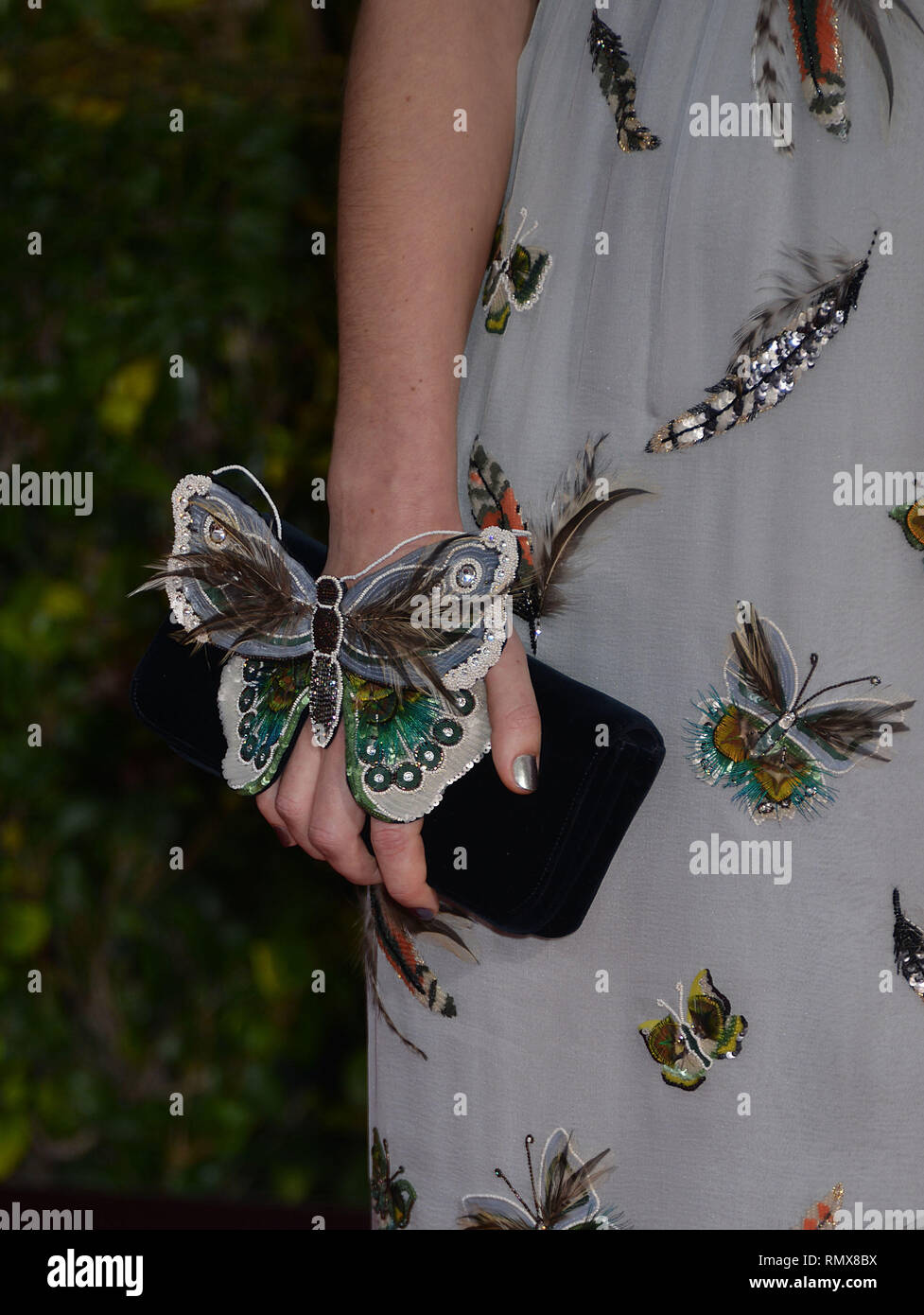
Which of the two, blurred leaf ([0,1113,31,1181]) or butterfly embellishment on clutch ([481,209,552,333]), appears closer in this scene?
butterfly embellishment on clutch ([481,209,552,333])

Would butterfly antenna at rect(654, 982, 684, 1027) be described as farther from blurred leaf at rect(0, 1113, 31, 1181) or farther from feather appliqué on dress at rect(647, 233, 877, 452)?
blurred leaf at rect(0, 1113, 31, 1181)

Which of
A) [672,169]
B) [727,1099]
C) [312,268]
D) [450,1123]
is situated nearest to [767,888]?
[727,1099]

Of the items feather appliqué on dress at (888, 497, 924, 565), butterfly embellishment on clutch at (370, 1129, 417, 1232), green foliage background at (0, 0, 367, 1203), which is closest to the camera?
feather appliqué on dress at (888, 497, 924, 565)

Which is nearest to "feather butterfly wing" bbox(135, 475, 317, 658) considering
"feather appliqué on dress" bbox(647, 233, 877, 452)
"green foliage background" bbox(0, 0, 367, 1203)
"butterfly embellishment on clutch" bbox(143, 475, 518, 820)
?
"butterfly embellishment on clutch" bbox(143, 475, 518, 820)

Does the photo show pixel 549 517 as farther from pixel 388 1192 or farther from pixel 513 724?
pixel 388 1192

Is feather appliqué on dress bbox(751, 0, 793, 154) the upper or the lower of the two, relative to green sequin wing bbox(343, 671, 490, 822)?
upper

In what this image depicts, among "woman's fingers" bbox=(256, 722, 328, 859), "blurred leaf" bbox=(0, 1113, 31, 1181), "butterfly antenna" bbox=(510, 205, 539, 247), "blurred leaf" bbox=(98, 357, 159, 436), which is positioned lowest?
"blurred leaf" bbox=(0, 1113, 31, 1181)

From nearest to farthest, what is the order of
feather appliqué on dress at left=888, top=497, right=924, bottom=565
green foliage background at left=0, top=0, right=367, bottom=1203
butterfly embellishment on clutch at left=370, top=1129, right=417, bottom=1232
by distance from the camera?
1. feather appliqué on dress at left=888, top=497, right=924, bottom=565
2. butterfly embellishment on clutch at left=370, top=1129, right=417, bottom=1232
3. green foliage background at left=0, top=0, right=367, bottom=1203

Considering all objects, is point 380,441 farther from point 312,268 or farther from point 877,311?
point 312,268

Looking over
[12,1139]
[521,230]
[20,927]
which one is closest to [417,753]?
[521,230]
